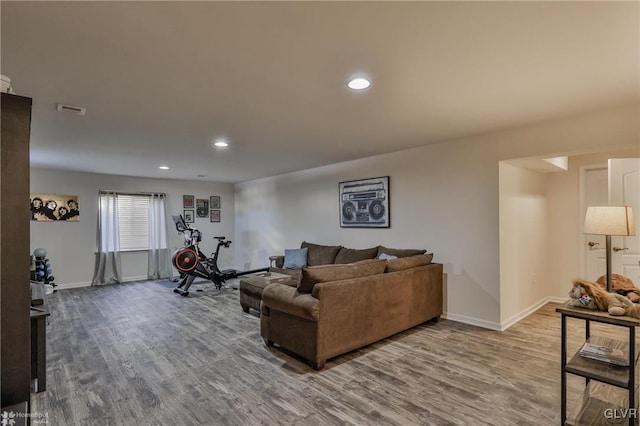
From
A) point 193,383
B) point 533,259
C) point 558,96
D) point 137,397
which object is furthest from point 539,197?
point 137,397

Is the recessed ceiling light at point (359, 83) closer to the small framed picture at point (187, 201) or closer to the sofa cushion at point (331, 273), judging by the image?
the sofa cushion at point (331, 273)

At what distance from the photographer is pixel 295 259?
594 centimetres

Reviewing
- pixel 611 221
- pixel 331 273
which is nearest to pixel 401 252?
pixel 331 273

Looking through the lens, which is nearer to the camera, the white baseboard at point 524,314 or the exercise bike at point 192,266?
the white baseboard at point 524,314

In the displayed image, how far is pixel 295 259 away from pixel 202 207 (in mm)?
3645

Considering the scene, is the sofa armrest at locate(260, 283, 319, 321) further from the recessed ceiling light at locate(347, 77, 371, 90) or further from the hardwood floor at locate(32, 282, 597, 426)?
the recessed ceiling light at locate(347, 77, 371, 90)

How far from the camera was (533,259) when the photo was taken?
4.68m

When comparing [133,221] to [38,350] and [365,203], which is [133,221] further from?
[365,203]

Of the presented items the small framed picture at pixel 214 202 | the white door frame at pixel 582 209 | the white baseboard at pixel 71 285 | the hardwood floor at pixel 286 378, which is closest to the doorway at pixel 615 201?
the white door frame at pixel 582 209

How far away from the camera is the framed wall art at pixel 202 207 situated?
8.19 m

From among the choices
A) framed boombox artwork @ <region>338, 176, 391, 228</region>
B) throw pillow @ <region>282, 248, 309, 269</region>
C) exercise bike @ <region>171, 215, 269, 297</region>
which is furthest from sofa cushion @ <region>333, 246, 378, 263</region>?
exercise bike @ <region>171, 215, 269, 297</region>

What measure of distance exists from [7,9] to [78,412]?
8.31 ft

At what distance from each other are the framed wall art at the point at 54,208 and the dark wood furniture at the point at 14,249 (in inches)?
242

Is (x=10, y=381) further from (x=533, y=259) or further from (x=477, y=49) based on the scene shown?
(x=533, y=259)
